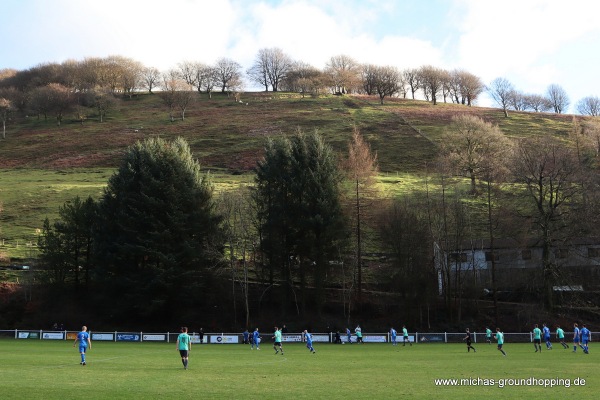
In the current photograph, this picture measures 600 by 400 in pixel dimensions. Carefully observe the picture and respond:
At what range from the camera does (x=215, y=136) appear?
453 ft

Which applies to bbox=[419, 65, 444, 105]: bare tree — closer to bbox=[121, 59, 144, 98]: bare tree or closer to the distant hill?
the distant hill

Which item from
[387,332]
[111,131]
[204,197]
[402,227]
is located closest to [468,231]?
[402,227]

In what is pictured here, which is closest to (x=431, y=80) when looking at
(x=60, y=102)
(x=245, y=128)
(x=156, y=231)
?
(x=245, y=128)

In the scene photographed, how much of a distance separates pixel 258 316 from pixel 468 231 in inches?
1024

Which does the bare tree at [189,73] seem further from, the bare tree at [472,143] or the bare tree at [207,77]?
the bare tree at [472,143]

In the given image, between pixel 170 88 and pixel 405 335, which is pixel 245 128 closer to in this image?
pixel 170 88

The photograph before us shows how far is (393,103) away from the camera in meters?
177

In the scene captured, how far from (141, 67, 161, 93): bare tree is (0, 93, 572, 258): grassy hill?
7.26 m

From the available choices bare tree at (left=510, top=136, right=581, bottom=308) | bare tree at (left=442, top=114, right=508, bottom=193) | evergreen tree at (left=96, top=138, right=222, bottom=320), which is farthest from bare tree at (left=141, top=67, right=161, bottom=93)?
bare tree at (left=510, top=136, right=581, bottom=308)

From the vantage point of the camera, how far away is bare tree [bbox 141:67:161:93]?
196 meters

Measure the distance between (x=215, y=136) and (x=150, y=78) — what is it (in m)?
73.6

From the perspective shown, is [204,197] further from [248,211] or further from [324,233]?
[324,233]

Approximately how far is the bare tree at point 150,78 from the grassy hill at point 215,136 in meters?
7.26

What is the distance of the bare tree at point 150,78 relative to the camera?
19625 cm
